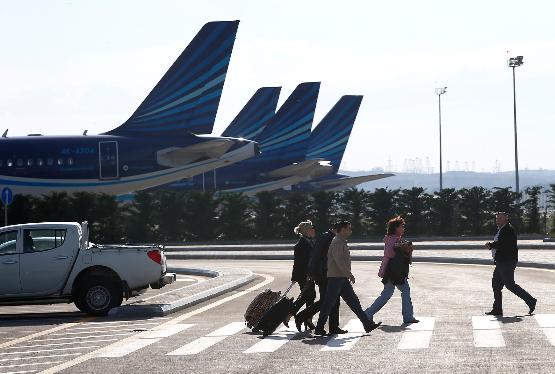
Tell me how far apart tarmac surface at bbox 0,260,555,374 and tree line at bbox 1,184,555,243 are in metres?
35.5

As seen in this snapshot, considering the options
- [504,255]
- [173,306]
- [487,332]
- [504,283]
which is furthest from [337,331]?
[173,306]

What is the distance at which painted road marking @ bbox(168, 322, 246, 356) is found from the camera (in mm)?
14897

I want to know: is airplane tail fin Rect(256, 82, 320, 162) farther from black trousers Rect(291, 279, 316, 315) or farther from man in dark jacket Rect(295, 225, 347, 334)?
man in dark jacket Rect(295, 225, 347, 334)

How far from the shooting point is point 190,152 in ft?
190

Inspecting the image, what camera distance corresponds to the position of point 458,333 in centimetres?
1627

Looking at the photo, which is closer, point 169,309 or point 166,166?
point 169,309

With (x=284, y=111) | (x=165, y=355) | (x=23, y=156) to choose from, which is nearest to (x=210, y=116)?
(x=23, y=156)

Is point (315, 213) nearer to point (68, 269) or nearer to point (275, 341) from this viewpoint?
point (68, 269)

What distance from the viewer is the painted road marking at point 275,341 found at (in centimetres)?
1509

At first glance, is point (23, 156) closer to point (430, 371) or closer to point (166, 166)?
point (166, 166)

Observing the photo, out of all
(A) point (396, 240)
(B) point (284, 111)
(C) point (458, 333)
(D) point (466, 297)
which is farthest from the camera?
(B) point (284, 111)

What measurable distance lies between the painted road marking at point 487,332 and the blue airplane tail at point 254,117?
6837 centimetres

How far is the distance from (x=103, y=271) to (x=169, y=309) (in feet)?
4.92

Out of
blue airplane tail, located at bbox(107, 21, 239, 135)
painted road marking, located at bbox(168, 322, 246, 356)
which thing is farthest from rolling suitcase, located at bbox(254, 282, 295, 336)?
blue airplane tail, located at bbox(107, 21, 239, 135)
